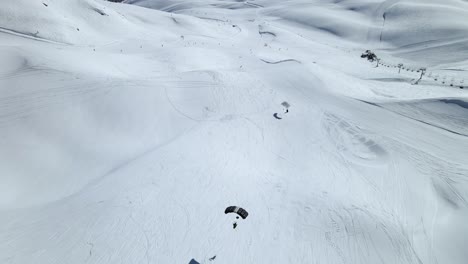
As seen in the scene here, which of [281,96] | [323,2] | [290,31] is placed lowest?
[281,96]

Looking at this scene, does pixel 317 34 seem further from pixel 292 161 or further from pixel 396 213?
pixel 396 213

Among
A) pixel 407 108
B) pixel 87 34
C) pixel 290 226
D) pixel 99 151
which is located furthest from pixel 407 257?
pixel 87 34

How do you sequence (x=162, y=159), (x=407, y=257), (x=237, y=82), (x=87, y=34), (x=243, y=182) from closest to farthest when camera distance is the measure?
(x=407, y=257) < (x=243, y=182) < (x=162, y=159) < (x=237, y=82) < (x=87, y=34)

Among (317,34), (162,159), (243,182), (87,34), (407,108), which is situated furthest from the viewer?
(317,34)

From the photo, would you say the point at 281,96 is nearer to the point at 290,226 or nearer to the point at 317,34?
the point at 290,226

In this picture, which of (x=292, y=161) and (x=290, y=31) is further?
(x=290, y=31)

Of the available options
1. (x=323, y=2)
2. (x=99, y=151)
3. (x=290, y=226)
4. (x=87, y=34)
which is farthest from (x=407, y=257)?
(x=323, y=2)

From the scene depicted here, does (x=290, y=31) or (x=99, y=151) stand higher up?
(x=290, y=31)
